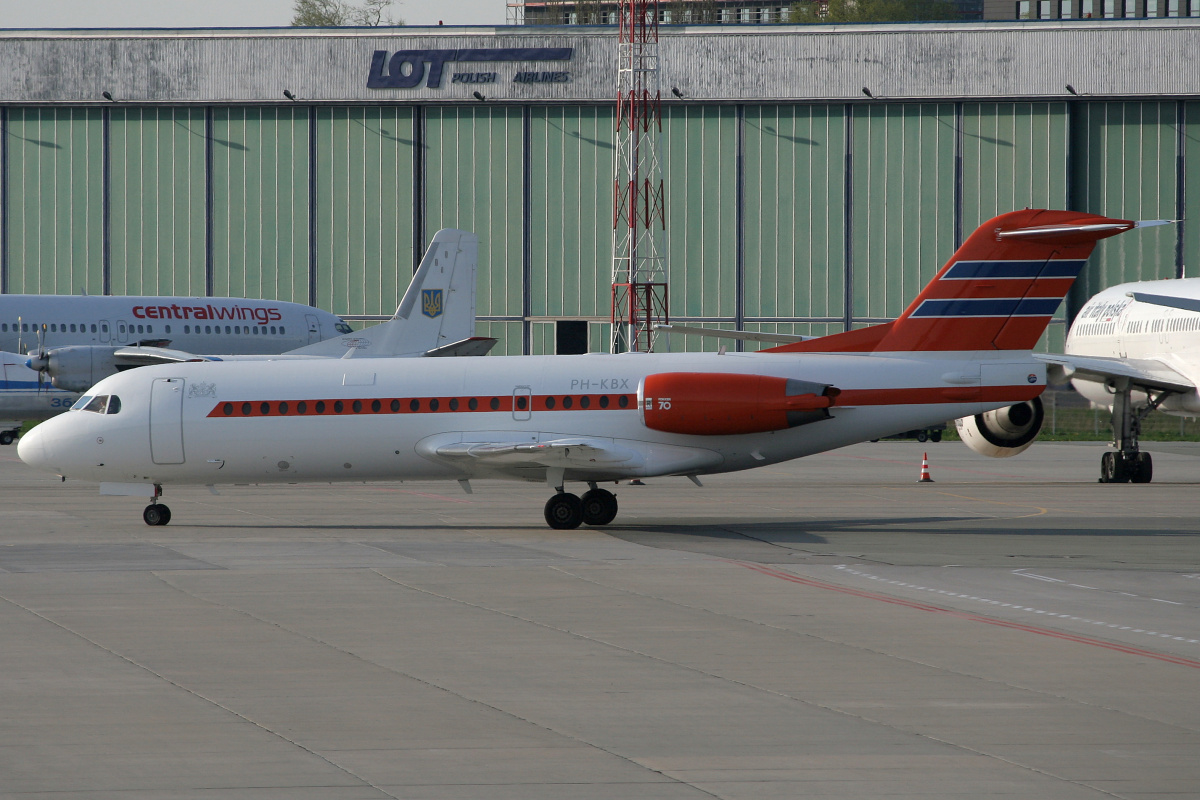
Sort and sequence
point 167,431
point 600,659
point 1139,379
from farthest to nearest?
point 1139,379
point 167,431
point 600,659

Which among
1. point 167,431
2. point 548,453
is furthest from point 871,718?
point 167,431

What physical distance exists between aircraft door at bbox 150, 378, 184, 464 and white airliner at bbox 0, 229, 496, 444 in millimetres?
19128

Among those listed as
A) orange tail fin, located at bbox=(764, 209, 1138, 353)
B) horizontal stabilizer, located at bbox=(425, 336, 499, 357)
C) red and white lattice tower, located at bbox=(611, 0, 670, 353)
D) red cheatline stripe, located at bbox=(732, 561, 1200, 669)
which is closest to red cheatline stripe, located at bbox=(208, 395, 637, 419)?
orange tail fin, located at bbox=(764, 209, 1138, 353)

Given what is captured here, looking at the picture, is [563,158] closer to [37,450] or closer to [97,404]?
[97,404]

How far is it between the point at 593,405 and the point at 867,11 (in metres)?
96.3

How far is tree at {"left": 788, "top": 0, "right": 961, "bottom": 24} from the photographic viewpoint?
111 meters

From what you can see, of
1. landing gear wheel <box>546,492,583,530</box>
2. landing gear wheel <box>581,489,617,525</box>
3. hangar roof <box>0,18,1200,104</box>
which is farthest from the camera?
hangar roof <box>0,18,1200,104</box>

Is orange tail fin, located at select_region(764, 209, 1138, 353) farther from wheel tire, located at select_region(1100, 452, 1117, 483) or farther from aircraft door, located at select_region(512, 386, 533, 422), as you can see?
wheel tire, located at select_region(1100, 452, 1117, 483)

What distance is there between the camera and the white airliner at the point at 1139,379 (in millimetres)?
31234

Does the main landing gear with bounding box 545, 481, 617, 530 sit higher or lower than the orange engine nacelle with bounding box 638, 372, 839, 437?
lower

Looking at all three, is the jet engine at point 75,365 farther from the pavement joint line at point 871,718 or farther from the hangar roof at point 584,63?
the pavement joint line at point 871,718

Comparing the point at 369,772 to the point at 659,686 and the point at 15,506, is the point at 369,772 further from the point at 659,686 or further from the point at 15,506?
the point at 15,506

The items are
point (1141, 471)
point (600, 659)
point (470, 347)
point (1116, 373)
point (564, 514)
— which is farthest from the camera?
point (470, 347)

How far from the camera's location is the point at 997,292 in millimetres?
22719
